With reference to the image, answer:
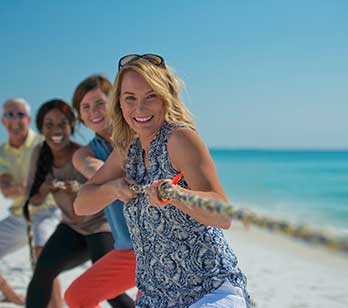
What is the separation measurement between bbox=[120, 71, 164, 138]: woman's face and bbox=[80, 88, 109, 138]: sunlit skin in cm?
120

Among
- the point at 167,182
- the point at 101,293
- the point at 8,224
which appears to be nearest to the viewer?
the point at 167,182

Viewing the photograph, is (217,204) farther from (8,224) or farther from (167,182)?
(8,224)

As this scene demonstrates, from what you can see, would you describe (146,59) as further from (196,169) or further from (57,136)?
(57,136)

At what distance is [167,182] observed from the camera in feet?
6.79

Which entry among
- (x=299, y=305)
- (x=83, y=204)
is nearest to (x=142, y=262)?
(x=83, y=204)

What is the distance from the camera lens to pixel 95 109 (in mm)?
3779

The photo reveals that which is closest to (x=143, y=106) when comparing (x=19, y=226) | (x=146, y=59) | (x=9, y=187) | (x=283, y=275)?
(x=146, y=59)

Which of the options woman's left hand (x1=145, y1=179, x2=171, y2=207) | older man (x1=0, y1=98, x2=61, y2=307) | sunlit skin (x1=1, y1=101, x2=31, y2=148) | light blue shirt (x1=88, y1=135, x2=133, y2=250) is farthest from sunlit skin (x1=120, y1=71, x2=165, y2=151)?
sunlit skin (x1=1, y1=101, x2=31, y2=148)

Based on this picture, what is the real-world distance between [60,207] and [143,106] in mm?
1986

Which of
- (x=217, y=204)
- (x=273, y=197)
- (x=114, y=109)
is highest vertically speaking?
(x=114, y=109)

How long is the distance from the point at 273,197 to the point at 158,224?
105 feet

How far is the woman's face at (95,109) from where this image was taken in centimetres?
375

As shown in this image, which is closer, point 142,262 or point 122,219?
point 142,262

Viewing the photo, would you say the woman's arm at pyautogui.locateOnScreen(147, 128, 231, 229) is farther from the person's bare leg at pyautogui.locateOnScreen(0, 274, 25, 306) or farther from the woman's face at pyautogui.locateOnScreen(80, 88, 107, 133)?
the person's bare leg at pyautogui.locateOnScreen(0, 274, 25, 306)
